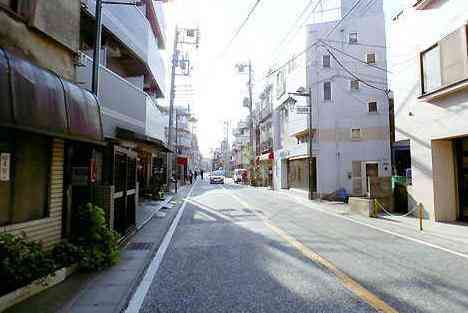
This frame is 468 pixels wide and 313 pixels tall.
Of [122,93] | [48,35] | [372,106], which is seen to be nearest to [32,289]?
[48,35]

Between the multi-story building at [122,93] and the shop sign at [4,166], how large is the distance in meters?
2.91

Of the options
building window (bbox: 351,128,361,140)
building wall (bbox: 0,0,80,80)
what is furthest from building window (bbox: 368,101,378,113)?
building wall (bbox: 0,0,80,80)

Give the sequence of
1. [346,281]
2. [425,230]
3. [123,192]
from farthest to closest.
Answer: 1. [425,230]
2. [123,192]
3. [346,281]

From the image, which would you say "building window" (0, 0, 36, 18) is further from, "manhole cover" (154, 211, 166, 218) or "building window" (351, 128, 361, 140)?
"building window" (351, 128, 361, 140)

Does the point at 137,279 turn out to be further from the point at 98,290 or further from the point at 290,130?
the point at 290,130

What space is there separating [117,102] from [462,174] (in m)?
13.4

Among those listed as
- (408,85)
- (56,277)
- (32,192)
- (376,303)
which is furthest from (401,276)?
(408,85)

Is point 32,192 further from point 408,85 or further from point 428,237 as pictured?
point 408,85

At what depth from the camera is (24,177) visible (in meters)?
6.22

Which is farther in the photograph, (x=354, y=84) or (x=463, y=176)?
(x=354, y=84)

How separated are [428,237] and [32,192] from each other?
1039 centimetres

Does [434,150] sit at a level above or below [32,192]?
above

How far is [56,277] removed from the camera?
19.3ft

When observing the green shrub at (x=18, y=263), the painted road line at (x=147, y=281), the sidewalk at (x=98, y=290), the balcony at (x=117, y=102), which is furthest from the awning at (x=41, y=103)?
the balcony at (x=117, y=102)
